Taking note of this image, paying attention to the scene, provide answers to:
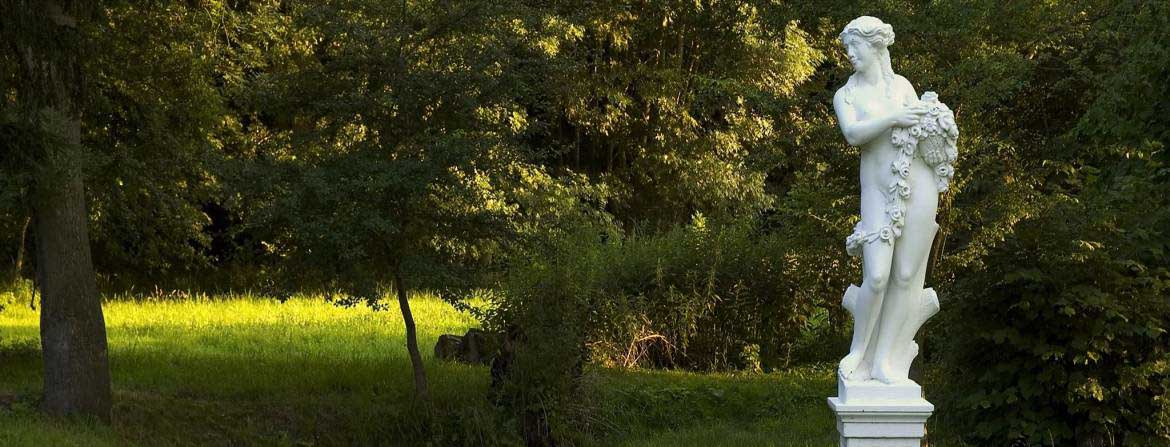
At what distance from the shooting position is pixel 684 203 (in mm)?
23172

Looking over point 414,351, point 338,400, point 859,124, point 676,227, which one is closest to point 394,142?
point 414,351

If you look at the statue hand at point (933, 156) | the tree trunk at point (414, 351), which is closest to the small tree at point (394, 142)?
the tree trunk at point (414, 351)

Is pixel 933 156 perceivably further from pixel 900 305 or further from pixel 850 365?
pixel 850 365

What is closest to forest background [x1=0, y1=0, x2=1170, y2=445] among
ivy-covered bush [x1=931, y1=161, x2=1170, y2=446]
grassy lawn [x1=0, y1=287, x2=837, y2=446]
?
ivy-covered bush [x1=931, y1=161, x2=1170, y2=446]

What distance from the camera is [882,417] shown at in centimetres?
625

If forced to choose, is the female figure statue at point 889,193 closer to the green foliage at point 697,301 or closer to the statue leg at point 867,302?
the statue leg at point 867,302

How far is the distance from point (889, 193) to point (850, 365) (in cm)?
90

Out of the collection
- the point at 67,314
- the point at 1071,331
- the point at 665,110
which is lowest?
the point at 1071,331

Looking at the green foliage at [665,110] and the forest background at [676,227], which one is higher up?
the green foliage at [665,110]

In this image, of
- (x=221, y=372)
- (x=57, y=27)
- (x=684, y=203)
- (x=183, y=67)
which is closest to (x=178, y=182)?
(x=183, y=67)

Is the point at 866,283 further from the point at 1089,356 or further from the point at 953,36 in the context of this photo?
the point at 953,36

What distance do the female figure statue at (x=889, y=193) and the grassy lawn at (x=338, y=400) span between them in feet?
11.8

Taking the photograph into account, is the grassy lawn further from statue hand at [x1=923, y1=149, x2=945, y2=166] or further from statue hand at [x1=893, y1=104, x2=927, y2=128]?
statue hand at [x1=893, y1=104, x2=927, y2=128]

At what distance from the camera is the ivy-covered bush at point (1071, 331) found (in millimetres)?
9047
